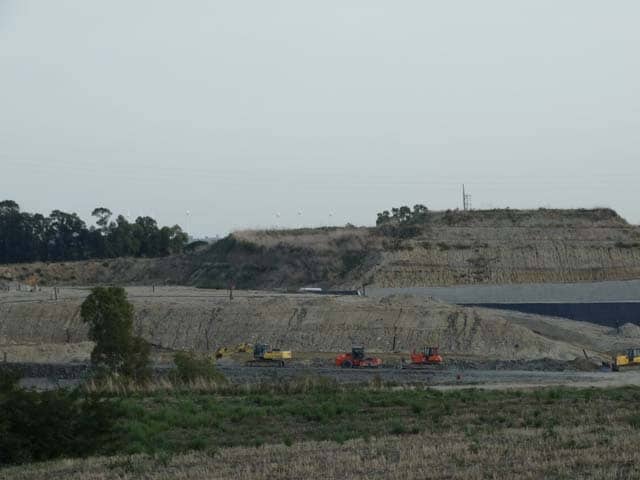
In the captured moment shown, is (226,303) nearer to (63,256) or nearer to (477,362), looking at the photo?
(477,362)

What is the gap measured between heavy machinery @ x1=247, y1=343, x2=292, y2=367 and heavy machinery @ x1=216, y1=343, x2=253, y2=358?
3.48 metres

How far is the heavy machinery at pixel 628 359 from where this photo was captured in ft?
184

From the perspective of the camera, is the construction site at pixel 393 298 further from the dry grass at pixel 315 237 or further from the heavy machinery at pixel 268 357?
the heavy machinery at pixel 268 357

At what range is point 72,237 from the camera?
5153 inches

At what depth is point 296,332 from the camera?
68.8 metres

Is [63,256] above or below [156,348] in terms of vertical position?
above

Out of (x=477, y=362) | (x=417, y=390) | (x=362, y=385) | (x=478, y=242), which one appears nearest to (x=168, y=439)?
(x=417, y=390)

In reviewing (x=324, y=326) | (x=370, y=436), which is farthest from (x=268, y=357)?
(x=370, y=436)

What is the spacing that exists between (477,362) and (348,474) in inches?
1717

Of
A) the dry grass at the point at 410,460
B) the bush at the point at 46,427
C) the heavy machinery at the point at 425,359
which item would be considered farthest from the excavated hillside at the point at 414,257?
the dry grass at the point at 410,460

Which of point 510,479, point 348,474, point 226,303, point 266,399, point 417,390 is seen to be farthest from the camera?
point 226,303

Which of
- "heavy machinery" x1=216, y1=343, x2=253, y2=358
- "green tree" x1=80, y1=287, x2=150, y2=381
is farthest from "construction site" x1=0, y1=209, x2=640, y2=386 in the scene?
"green tree" x1=80, y1=287, x2=150, y2=381

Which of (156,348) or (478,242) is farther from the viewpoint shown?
(478,242)

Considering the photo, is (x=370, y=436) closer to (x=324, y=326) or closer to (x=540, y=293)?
(x=324, y=326)
